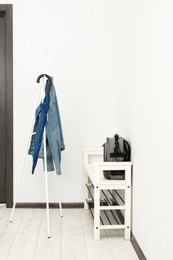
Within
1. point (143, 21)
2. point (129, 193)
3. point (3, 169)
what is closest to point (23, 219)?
point (3, 169)

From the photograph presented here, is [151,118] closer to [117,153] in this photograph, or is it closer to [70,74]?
[117,153]

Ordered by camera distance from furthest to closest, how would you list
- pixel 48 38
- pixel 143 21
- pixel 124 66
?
pixel 48 38, pixel 124 66, pixel 143 21

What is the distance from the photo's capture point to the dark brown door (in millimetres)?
3782

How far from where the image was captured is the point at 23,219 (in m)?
3.45

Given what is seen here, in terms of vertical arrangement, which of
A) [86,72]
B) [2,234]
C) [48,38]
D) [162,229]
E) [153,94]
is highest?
[48,38]

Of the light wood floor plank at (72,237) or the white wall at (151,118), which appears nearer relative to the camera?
the white wall at (151,118)

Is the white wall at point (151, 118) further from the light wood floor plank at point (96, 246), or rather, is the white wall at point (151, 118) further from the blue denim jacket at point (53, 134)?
the blue denim jacket at point (53, 134)

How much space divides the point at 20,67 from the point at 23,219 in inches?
61.3

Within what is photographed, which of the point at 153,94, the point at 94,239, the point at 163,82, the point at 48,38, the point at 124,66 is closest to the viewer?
the point at 163,82

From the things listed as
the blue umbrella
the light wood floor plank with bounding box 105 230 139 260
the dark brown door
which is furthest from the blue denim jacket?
the light wood floor plank with bounding box 105 230 139 260

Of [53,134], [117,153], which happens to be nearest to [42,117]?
[53,134]

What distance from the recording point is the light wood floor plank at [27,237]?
103 inches

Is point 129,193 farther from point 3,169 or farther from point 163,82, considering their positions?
point 3,169

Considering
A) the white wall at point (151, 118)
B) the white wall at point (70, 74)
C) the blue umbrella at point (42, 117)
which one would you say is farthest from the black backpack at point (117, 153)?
the white wall at point (70, 74)
